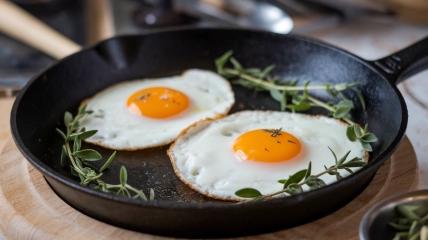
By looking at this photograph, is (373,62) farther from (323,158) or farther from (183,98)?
(183,98)

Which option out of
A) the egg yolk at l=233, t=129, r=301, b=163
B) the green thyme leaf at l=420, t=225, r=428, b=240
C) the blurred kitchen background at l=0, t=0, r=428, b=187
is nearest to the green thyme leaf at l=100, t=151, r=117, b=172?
the egg yolk at l=233, t=129, r=301, b=163

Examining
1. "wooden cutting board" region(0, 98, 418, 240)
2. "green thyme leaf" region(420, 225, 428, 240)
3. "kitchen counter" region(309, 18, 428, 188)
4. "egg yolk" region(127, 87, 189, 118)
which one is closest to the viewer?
"green thyme leaf" region(420, 225, 428, 240)

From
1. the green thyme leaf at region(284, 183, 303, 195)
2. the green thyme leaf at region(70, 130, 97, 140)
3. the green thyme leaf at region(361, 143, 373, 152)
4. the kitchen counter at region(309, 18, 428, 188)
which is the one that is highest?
the green thyme leaf at region(284, 183, 303, 195)

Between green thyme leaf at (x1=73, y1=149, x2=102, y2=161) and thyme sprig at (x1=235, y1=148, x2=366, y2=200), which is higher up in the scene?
thyme sprig at (x1=235, y1=148, x2=366, y2=200)

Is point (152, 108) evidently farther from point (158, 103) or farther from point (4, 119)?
point (4, 119)

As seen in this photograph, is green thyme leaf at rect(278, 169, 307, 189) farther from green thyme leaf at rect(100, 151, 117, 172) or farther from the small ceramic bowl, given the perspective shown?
green thyme leaf at rect(100, 151, 117, 172)

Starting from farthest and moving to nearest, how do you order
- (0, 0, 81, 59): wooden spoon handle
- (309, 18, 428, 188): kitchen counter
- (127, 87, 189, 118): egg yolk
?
1. (0, 0, 81, 59): wooden spoon handle
2. (309, 18, 428, 188): kitchen counter
3. (127, 87, 189, 118): egg yolk
